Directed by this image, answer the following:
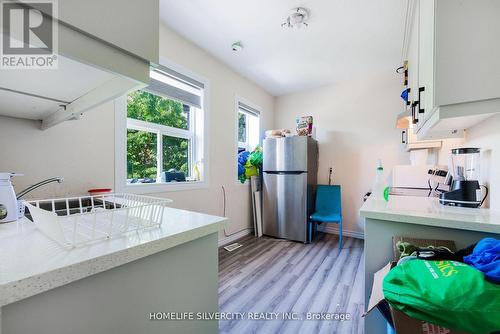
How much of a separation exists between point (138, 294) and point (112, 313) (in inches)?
2.9

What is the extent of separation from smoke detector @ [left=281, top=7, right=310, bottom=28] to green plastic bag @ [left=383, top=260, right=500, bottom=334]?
2.05 m

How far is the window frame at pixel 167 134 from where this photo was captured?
5.62 ft

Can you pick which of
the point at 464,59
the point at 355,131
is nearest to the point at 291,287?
the point at 464,59

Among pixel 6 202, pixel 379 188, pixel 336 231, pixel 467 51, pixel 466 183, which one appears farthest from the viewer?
pixel 336 231

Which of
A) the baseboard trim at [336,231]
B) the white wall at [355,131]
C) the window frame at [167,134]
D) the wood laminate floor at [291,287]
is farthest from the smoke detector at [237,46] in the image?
the baseboard trim at [336,231]

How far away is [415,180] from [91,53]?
2592mm

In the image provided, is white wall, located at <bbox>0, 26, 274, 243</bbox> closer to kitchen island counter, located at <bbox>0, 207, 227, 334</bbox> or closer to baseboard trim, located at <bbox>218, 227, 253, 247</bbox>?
baseboard trim, located at <bbox>218, 227, 253, 247</bbox>

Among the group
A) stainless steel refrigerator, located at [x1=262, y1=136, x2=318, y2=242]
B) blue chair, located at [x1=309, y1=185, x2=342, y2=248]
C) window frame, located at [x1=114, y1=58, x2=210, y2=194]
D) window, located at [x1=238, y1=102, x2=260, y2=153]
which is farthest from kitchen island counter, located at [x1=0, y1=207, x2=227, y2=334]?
window, located at [x1=238, y1=102, x2=260, y2=153]

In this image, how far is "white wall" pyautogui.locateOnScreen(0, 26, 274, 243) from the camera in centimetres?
125

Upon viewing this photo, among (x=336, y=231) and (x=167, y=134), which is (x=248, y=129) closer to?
(x=167, y=134)

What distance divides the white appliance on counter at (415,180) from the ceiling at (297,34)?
139 cm

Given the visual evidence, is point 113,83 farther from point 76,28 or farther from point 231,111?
point 231,111

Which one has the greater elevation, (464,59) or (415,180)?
(464,59)

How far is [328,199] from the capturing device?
330 centimetres
